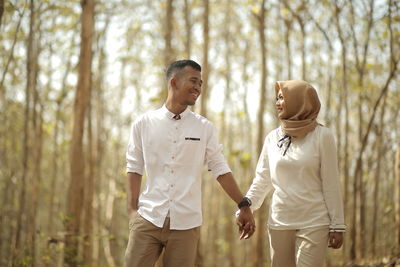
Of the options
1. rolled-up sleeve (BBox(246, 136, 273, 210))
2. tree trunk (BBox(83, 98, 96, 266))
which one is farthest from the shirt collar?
tree trunk (BBox(83, 98, 96, 266))

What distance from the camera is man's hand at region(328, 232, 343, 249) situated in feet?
10.1

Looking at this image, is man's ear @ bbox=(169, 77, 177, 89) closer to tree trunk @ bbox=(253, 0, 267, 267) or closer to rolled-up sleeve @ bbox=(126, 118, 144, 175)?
rolled-up sleeve @ bbox=(126, 118, 144, 175)

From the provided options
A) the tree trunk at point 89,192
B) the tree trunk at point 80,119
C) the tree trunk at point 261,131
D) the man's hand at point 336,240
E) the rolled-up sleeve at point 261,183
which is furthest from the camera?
the tree trunk at point 89,192

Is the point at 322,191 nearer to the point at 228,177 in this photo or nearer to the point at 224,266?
the point at 228,177

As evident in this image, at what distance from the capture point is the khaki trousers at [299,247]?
3.09 metres

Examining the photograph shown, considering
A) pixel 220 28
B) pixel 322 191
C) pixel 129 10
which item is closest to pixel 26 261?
pixel 322 191

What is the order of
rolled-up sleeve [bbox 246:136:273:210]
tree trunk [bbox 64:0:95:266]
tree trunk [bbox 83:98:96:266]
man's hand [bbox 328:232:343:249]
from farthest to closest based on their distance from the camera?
1. tree trunk [bbox 83:98:96:266]
2. tree trunk [bbox 64:0:95:266]
3. rolled-up sleeve [bbox 246:136:273:210]
4. man's hand [bbox 328:232:343:249]

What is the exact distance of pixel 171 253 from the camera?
315 cm

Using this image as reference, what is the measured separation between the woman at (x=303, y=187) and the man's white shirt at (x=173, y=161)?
46 centimetres

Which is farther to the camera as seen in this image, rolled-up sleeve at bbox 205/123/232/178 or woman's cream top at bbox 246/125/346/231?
rolled-up sleeve at bbox 205/123/232/178

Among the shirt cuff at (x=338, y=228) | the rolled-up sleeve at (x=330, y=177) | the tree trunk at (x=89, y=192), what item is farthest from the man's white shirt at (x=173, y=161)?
the tree trunk at (x=89, y=192)

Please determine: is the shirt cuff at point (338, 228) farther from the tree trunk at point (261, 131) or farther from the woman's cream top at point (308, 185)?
the tree trunk at point (261, 131)

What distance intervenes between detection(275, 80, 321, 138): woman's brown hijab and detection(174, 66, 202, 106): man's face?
61 cm

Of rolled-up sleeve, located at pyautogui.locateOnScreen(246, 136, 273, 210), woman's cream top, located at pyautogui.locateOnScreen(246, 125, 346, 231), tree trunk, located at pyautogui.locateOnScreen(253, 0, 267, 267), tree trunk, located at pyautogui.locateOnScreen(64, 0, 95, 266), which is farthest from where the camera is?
tree trunk, located at pyautogui.locateOnScreen(253, 0, 267, 267)
